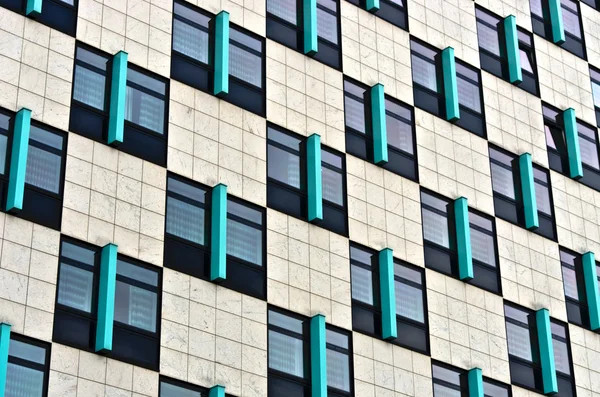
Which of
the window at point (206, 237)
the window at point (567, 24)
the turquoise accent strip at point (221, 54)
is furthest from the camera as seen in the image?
the window at point (567, 24)

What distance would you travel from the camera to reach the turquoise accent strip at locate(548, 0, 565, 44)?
57062 mm

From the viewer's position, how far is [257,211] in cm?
4384

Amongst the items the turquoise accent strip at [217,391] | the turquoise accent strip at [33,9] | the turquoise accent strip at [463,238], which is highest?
the turquoise accent strip at [33,9]

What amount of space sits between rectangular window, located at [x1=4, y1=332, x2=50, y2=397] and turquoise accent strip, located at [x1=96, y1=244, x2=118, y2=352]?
62.2 inches

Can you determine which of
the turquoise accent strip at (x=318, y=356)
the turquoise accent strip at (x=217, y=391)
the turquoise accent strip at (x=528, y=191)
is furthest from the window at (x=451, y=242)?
the turquoise accent strip at (x=217, y=391)

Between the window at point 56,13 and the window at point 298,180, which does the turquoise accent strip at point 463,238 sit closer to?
the window at point 298,180

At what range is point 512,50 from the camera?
5484 centimetres

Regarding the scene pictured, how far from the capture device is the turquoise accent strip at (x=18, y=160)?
38219 millimetres

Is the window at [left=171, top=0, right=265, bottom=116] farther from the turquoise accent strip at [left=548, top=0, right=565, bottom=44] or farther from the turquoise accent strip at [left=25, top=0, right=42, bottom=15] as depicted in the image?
the turquoise accent strip at [left=548, top=0, right=565, bottom=44]

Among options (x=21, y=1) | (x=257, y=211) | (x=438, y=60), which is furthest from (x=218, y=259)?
(x=438, y=60)

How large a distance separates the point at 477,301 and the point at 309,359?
25.1ft

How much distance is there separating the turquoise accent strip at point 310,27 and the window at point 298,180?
10.8 ft

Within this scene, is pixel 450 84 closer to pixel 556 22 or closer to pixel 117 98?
pixel 556 22

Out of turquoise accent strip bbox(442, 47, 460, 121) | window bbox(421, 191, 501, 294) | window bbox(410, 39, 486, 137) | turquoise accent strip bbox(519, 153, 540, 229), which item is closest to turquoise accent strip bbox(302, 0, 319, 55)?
window bbox(410, 39, 486, 137)
